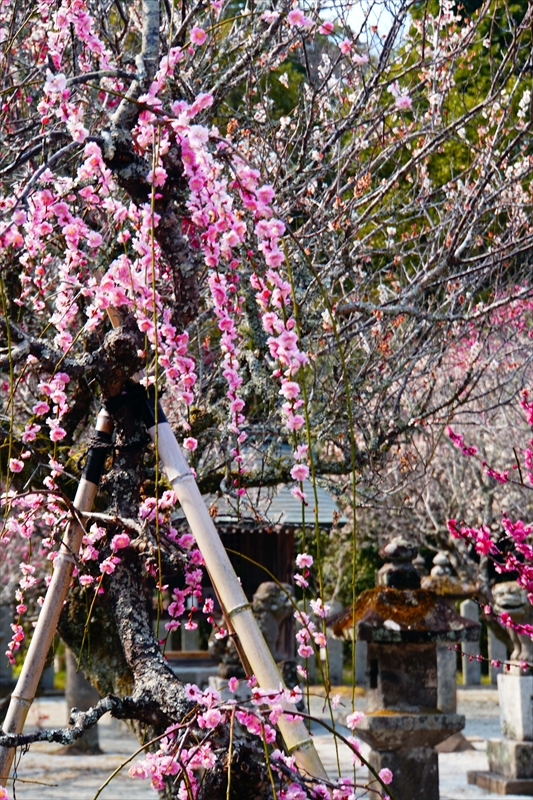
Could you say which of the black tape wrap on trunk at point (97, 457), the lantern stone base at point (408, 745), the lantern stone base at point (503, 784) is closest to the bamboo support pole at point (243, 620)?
the black tape wrap on trunk at point (97, 457)

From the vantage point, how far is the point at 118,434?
121 inches

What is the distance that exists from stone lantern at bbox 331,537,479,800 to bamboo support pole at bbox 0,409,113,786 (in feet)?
16.9

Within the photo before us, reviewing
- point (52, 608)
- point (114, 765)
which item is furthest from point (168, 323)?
point (114, 765)

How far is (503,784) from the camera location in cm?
1034

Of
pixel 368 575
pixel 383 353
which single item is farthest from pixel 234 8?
pixel 383 353

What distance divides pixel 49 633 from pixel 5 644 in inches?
606

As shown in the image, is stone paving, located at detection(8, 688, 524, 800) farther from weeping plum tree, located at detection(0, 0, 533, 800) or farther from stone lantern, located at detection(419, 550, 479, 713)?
weeping plum tree, located at detection(0, 0, 533, 800)

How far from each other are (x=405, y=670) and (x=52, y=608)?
5785 millimetres

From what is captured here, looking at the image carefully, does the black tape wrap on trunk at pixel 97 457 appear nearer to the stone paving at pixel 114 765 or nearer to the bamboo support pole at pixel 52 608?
the bamboo support pole at pixel 52 608

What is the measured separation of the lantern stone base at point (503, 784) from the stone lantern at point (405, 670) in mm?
2893

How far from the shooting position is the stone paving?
1034cm

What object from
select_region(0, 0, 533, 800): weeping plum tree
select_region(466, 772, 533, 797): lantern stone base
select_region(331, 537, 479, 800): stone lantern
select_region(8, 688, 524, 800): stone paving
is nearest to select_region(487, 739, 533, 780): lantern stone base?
select_region(466, 772, 533, 797): lantern stone base

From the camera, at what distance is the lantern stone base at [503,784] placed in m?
10.3

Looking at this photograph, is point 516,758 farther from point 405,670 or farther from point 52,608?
point 52,608
